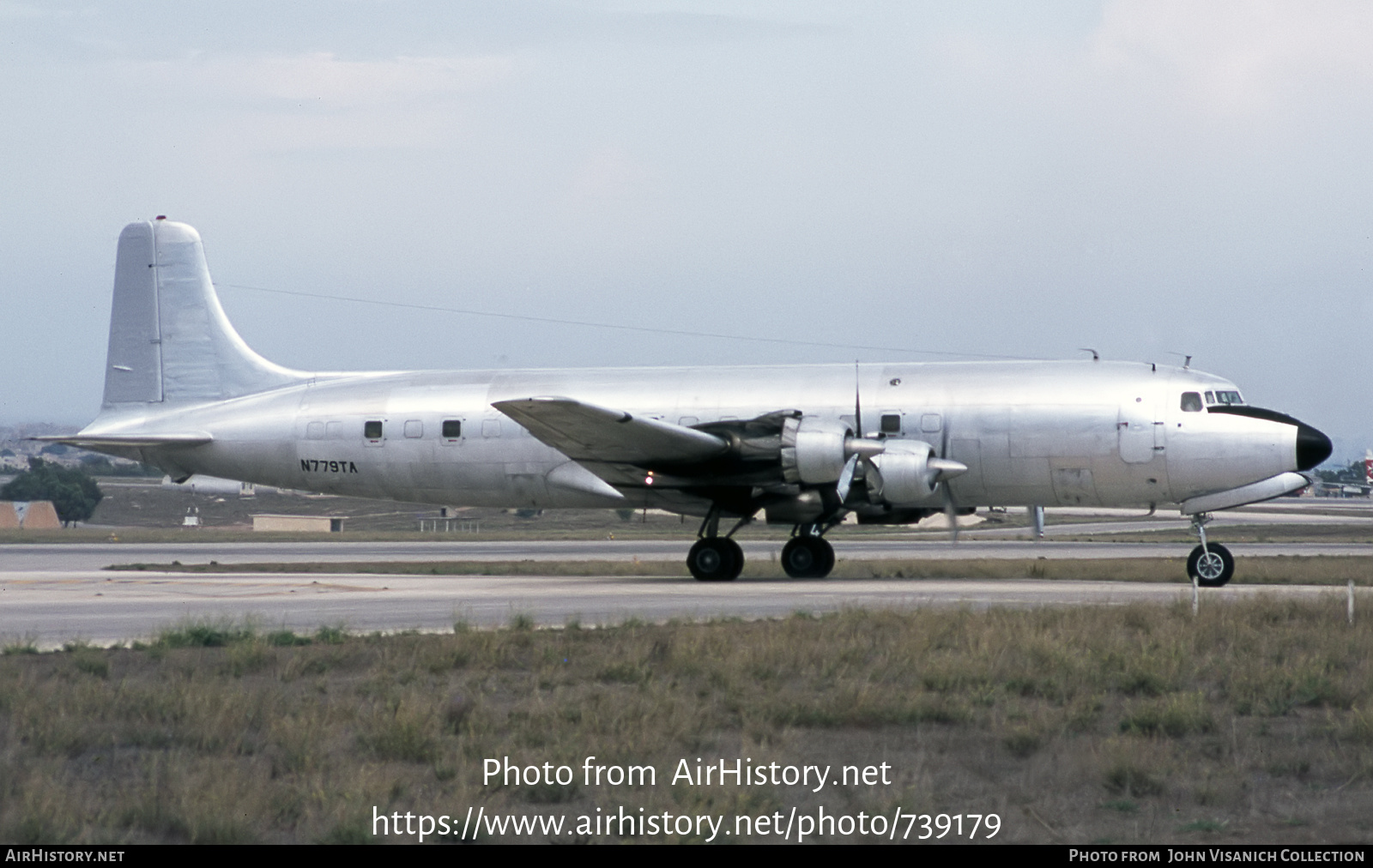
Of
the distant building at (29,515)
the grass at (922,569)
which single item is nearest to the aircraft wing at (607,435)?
the grass at (922,569)

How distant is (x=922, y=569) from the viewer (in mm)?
30750

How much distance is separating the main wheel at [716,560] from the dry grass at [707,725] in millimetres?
9908

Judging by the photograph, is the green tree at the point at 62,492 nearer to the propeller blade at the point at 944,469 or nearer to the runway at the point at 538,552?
the runway at the point at 538,552

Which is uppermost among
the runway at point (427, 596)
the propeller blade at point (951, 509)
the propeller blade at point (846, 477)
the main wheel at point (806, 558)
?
the propeller blade at point (846, 477)

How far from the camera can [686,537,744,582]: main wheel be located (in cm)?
2598

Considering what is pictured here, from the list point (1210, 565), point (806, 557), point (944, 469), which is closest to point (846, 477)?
point (944, 469)

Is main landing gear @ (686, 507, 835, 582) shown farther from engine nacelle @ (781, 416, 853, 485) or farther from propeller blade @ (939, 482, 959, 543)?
propeller blade @ (939, 482, 959, 543)

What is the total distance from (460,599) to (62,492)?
8613 cm

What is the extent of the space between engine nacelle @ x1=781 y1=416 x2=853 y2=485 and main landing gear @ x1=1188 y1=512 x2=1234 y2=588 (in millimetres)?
6505

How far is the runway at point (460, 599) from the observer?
59.3 ft

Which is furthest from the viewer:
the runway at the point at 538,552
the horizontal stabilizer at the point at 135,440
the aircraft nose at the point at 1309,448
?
the runway at the point at 538,552

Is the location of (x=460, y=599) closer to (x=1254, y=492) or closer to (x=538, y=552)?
(x=1254, y=492)

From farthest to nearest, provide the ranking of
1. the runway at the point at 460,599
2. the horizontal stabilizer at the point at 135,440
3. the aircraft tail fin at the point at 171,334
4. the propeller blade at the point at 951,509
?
1. the aircraft tail fin at the point at 171,334
2. the horizontal stabilizer at the point at 135,440
3. the propeller blade at the point at 951,509
4. the runway at the point at 460,599

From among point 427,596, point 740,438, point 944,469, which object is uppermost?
point 740,438
